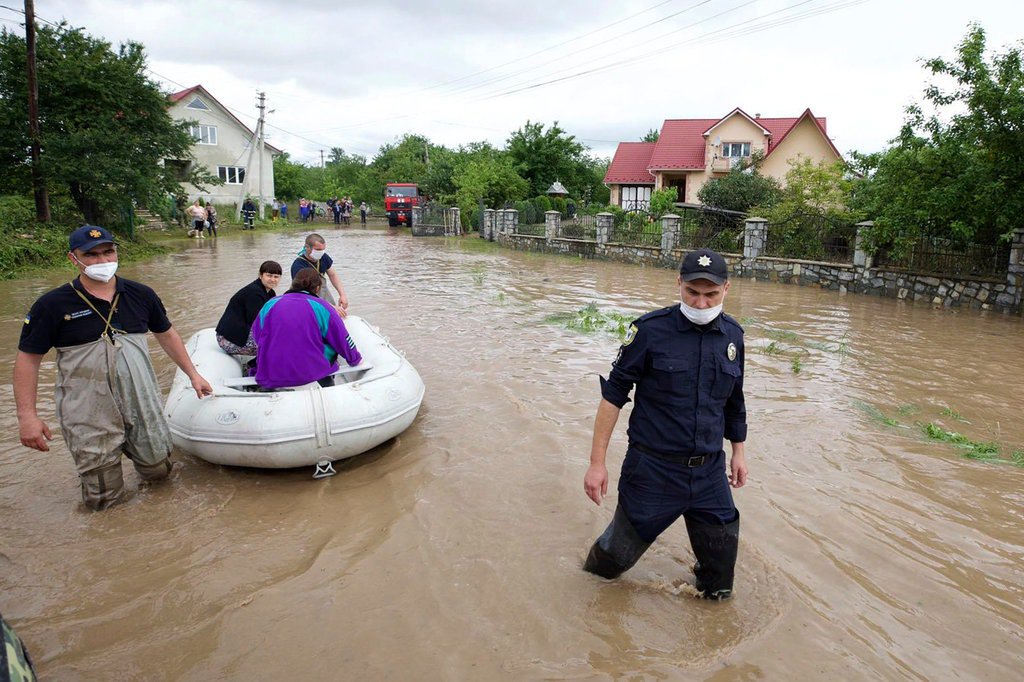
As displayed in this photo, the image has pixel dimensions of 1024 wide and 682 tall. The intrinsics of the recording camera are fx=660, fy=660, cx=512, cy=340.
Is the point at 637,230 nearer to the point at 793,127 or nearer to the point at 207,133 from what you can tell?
the point at 793,127

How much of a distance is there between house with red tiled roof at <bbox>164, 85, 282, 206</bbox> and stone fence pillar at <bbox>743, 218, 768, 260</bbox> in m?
30.1

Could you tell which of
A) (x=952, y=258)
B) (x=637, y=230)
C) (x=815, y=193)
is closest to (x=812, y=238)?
(x=952, y=258)

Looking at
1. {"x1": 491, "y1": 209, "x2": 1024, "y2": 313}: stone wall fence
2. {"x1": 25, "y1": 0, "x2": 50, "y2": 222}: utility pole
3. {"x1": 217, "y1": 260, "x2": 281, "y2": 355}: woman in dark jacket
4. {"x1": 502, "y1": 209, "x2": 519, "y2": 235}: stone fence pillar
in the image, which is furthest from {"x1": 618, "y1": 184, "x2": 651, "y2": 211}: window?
{"x1": 217, "y1": 260, "x2": 281, "y2": 355}: woman in dark jacket

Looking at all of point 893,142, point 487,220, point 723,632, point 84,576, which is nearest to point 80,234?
point 84,576

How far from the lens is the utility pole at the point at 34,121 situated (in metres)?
18.2

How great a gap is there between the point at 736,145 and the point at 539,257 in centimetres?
1692

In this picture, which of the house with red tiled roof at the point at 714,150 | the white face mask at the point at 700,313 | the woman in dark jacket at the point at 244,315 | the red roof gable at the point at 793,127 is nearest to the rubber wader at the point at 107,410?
the woman in dark jacket at the point at 244,315

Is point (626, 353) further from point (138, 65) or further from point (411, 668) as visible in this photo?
point (138, 65)

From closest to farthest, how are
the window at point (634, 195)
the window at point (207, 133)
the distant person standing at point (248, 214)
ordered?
the distant person standing at point (248, 214)
the window at point (634, 195)
the window at point (207, 133)

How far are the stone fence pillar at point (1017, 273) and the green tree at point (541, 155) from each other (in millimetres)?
26816

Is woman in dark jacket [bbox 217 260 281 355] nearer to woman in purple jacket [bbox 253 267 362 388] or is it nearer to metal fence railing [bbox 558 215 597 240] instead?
woman in purple jacket [bbox 253 267 362 388]

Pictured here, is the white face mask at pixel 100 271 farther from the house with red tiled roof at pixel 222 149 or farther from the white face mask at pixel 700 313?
the house with red tiled roof at pixel 222 149

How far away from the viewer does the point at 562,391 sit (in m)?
7.14

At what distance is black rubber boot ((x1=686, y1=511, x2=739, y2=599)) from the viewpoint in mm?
3092
